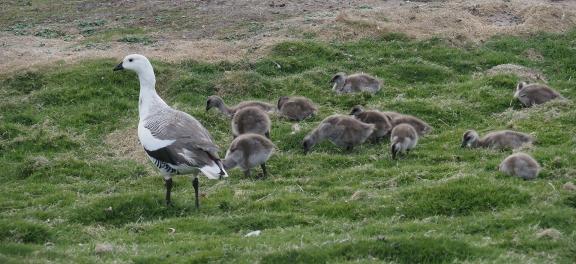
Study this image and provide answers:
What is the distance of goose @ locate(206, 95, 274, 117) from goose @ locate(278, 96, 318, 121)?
33 centimetres

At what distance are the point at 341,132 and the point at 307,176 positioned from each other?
4.93 feet

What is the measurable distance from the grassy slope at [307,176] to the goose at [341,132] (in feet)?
0.85

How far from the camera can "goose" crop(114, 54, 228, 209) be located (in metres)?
12.8

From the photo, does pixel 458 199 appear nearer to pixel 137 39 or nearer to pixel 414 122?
pixel 414 122

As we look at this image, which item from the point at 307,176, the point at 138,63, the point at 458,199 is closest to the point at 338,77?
the point at 307,176

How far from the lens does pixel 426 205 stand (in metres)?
12.4

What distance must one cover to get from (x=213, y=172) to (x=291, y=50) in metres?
10.7

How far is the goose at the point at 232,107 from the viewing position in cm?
1823

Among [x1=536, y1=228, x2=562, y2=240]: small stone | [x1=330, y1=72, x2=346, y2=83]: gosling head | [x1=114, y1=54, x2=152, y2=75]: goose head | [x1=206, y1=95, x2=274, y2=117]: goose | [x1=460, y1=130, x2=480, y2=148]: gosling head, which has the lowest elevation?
[x1=206, y1=95, x2=274, y2=117]: goose

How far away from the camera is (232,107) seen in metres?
18.6

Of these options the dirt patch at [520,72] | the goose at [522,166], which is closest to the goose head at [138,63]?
the goose at [522,166]

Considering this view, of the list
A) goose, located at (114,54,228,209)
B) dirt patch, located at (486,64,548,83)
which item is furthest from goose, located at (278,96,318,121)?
dirt patch, located at (486,64,548,83)

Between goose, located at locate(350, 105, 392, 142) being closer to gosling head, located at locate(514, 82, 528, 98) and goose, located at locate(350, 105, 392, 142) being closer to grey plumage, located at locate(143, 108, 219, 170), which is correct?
gosling head, located at locate(514, 82, 528, 98)


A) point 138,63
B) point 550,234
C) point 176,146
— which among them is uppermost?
point 138,63
